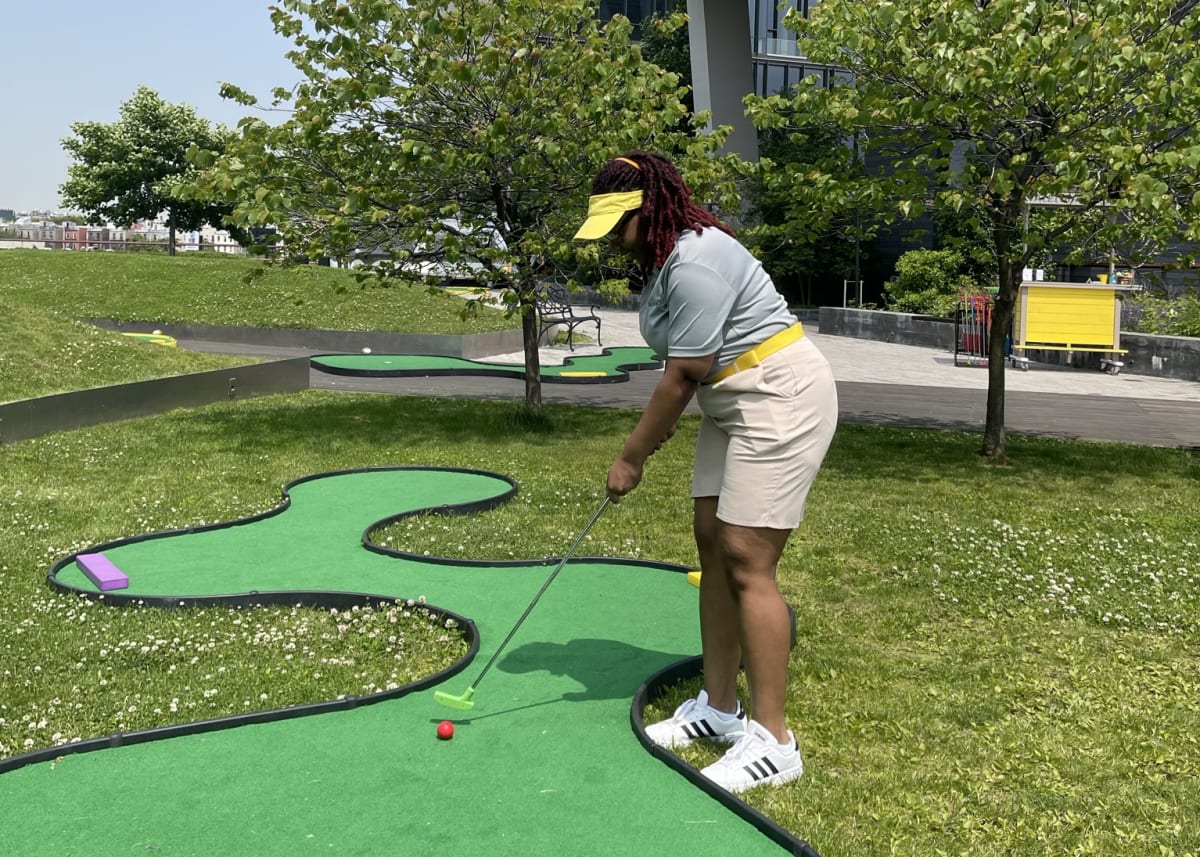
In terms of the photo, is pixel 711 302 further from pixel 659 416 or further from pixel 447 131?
pixel 447 131

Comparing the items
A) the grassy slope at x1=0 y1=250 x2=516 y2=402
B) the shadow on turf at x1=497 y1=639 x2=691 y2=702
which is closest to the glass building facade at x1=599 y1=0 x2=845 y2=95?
the grassy slope at x1=0 y1=250 x2=516 y2=402

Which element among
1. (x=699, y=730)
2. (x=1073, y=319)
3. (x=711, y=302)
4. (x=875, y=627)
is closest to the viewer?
(x=711, y=302)

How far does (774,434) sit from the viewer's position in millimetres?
3047

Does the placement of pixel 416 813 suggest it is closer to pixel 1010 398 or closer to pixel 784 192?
pixel 784 192

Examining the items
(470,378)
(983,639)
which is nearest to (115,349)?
(470,378)

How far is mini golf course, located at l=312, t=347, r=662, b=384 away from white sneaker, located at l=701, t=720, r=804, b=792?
11.3 m

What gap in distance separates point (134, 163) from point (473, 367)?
29.6m

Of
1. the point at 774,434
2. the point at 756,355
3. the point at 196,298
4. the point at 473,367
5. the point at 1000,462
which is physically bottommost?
the point at 1000,462

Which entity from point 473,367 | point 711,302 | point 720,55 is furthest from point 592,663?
point 720,55

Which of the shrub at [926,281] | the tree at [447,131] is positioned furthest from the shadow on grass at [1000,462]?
the shrub at [926,281]

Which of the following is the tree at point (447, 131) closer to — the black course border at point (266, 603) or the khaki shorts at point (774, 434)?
the black course border at point (266, 603)

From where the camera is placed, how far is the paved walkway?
11883 mm

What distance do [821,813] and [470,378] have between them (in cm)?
1286

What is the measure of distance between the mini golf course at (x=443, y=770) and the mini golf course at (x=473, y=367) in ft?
33.0
